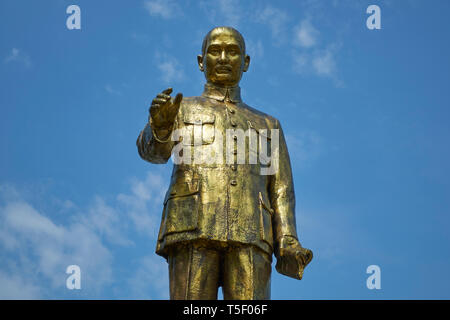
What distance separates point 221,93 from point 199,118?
0.67 m

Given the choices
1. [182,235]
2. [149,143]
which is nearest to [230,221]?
[182,235]

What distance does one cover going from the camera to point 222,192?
1029cm

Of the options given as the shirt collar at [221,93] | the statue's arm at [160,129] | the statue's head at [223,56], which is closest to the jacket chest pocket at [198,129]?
the statue's arm at [160,129]

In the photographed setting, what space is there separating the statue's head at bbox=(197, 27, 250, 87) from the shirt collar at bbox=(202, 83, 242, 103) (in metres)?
0.06

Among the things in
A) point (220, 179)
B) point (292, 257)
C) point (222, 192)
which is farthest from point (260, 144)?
point (292, 257)

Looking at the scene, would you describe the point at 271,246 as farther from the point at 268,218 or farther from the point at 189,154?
the point at 189,154

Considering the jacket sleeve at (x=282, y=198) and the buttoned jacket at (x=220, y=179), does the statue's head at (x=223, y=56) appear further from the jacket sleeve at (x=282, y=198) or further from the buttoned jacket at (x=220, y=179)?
the jacket sleeve at (x=282, y=198)

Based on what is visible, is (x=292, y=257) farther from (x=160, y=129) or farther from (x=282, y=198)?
(x=160, y=129)

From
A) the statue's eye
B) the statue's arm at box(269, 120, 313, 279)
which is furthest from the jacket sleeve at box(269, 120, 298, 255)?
the statue's eye

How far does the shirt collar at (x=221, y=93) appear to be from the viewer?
11.5 meters
